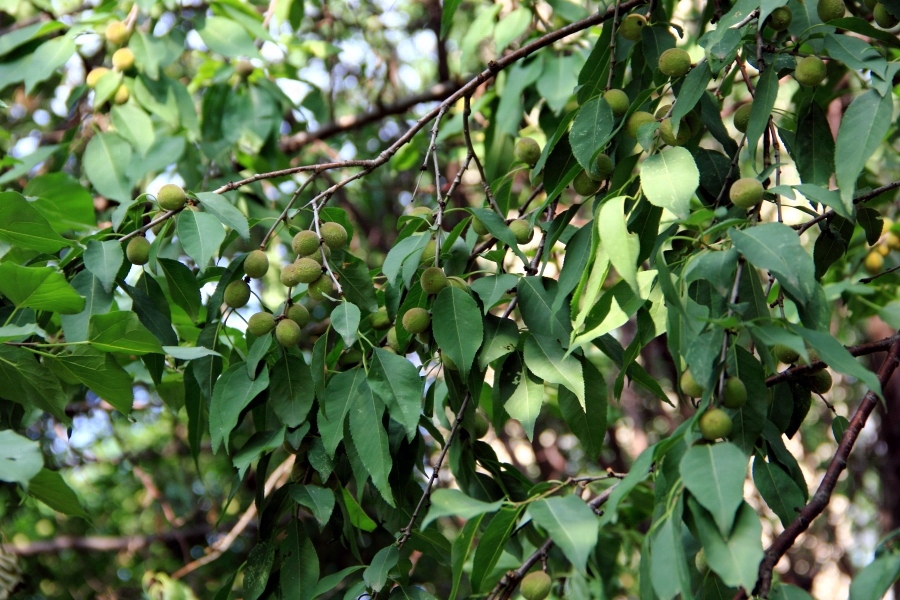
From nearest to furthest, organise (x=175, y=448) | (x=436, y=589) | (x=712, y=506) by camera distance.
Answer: (x=712, y=506)
(x=175, y=448)
(x=436, y=589)

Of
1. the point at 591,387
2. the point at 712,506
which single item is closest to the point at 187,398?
the point at 591,387

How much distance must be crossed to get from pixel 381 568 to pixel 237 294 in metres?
0.40

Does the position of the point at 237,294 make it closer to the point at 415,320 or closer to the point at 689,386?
the point at 415,320

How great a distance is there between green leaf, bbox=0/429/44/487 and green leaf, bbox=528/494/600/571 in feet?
1.56

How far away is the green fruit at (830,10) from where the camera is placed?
42.9 inches

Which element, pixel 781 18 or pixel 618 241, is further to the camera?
pixel 781 18

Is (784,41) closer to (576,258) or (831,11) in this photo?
(831,11)

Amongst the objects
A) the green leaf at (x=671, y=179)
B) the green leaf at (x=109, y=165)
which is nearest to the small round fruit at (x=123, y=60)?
the green leaf at (x=109, y=165)

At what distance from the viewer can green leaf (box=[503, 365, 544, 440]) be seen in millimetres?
1093

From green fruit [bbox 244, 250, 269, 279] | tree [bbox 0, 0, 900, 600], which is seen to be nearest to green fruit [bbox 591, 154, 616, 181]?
tree [bbox 0, 0, 900, 600]

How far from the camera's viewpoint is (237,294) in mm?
1173

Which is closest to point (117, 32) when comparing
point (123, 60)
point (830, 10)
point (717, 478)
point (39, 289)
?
point (123, 60)

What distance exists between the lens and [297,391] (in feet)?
3.79

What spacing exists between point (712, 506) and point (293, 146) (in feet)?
7.91
